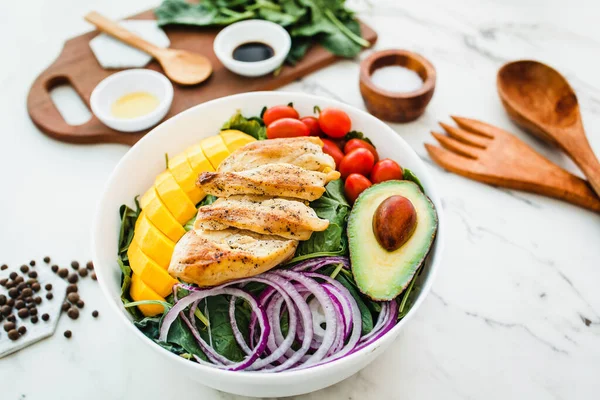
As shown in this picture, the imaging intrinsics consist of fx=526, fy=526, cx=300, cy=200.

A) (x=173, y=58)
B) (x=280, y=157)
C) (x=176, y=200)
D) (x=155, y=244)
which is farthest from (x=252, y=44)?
(x=155, y=244)

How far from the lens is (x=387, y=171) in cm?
243

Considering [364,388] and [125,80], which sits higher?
[125,80]

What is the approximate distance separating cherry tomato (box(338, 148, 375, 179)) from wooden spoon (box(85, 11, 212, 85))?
1.39 m

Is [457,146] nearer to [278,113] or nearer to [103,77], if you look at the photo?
[278,113]

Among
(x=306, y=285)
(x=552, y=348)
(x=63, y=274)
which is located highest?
(x=306, y=285)

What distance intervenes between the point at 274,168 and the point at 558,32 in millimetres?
2713

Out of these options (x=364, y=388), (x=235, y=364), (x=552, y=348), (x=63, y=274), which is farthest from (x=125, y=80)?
(x=552, y=348)

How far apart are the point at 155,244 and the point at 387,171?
1.08m

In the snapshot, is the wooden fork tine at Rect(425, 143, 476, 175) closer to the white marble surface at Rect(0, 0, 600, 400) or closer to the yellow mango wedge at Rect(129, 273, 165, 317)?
the white marble surface at Rect(0, 0, 600, 400)

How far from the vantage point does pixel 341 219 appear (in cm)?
229

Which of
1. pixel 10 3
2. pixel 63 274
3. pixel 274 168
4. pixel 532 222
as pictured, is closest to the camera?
pixel 274 168

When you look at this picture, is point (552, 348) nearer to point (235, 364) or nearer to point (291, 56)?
point (235, 364)

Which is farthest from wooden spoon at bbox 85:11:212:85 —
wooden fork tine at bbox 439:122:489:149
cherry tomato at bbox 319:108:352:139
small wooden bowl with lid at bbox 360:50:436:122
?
wooden fork tine at bbox 439:122:489:149

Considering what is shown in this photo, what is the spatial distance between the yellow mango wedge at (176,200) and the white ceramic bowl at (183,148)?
20 centimetres
